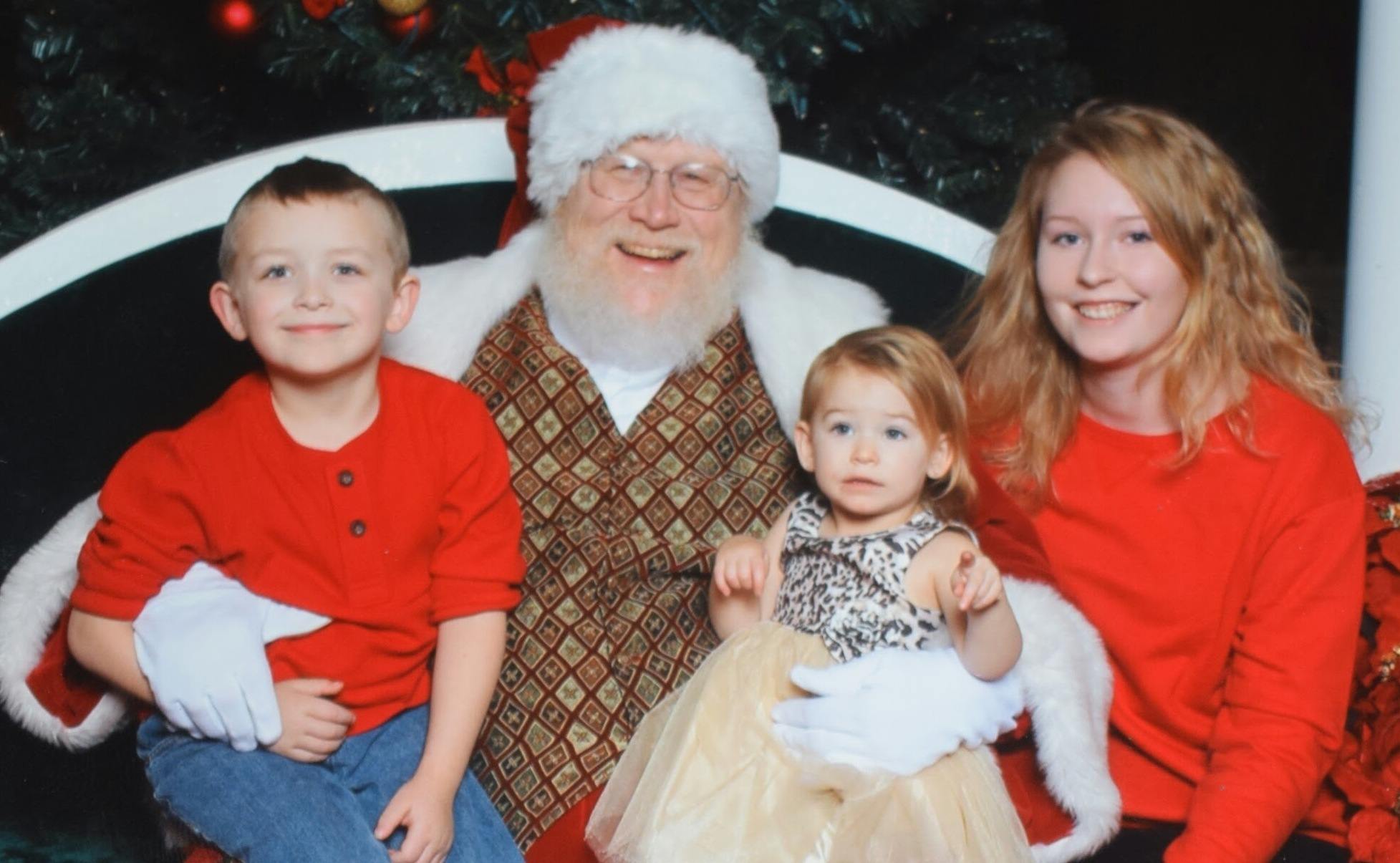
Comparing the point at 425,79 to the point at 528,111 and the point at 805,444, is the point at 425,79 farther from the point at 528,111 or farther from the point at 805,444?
the point at 805,444

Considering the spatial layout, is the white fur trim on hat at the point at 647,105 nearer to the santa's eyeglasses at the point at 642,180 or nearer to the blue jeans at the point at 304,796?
the santa's eyeglasses at the point at 642,180

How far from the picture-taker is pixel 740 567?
1938mm

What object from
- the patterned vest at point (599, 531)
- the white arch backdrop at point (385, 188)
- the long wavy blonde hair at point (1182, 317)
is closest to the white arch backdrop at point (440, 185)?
the white arch backdrop at point (385, 188)

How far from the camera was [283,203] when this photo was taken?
173 centimetres

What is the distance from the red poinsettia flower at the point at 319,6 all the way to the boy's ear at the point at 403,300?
1.31 meters

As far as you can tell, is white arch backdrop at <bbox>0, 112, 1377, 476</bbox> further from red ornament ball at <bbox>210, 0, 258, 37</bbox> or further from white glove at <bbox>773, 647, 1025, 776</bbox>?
white glove at <bbox>773, 647, 1025, 776</bbox>

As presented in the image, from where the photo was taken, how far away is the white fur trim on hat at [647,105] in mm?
2270

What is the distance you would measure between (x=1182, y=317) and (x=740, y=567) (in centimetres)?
70

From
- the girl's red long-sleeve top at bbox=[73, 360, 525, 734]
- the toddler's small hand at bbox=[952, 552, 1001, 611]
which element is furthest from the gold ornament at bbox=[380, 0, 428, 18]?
the toddler's small hand at bbox=[952, 552, 1001, 611]

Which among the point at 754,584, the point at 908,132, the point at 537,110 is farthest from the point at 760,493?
the point at 908,132

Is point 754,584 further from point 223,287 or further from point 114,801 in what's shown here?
point 114,801

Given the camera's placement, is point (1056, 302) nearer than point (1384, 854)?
No

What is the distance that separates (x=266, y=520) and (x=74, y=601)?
0.78ft

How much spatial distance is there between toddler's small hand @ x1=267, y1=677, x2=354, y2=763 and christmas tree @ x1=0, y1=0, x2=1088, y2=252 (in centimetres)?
129
